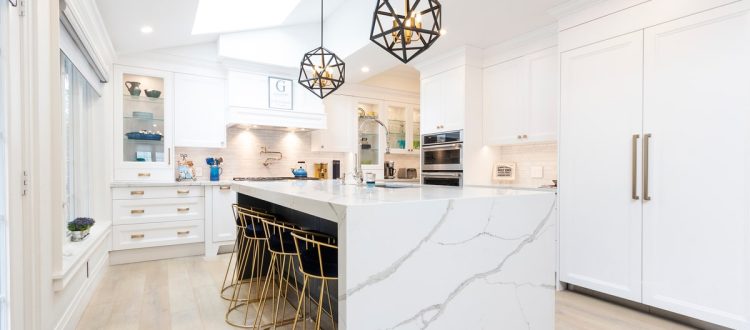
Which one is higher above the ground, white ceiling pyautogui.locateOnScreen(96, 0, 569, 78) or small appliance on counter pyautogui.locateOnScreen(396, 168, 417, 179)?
white ceiling pyautogui.locateOnScreen(96, 0, 569, 78)

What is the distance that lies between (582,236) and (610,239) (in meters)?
0.21

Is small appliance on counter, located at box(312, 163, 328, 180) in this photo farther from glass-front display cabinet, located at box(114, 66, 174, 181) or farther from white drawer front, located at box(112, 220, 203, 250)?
glass-front display cabinet, located at box(114, 66, 174, 181)

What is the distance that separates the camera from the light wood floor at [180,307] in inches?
96.3

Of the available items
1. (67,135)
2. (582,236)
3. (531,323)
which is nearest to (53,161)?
(67,135)

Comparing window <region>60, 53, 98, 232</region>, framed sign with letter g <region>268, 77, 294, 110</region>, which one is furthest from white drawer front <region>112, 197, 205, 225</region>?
framed sign with letter g <region>268, 77, 294, 110</region>

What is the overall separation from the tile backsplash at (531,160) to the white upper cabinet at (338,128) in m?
2.31

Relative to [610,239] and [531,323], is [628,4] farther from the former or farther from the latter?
[531,323]

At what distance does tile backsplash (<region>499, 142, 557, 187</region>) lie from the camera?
376 cm

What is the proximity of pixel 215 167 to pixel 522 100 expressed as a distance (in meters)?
3.63

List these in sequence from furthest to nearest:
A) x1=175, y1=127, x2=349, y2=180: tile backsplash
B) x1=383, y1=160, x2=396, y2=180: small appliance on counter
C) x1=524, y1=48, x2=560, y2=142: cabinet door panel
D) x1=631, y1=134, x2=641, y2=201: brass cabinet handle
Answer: x1=383, y1=160, x2=396, y2=180: small appliance on counter < x1=175, y1=127, x2=349, y2=180: tile backsplash < x1=524, y1=48, x2=560, y2=142: cabinet door panel < x1=631, y1=134, x2=641, y2=201: brass cabinet handle

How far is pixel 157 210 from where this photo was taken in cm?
404

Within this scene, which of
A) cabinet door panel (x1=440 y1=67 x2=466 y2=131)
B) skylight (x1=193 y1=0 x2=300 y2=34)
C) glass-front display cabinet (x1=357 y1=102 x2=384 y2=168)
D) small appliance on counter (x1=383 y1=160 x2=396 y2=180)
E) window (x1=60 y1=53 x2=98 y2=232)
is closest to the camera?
window (x1=60 y1=53 x2=98 y2=232)

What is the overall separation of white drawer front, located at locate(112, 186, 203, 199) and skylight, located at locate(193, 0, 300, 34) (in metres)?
1.75

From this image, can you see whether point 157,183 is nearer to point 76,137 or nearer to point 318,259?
point 76,137
